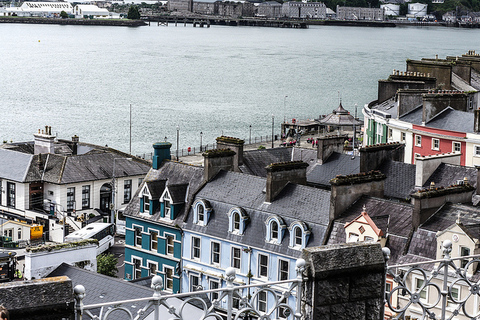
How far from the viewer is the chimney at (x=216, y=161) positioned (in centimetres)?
3153

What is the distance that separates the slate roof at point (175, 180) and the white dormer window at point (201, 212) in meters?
0.73

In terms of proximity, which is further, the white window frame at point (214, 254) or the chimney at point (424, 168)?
the chimney at point (424, 168)

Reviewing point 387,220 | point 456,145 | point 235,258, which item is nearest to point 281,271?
point 235,258

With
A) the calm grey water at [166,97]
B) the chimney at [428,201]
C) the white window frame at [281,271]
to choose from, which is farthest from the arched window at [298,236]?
the calm grey water at [166,97]

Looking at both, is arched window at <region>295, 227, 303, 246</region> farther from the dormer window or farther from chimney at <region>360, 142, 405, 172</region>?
chimney at <region>360, 142, 405, 172</region>

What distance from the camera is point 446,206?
83.5 feet

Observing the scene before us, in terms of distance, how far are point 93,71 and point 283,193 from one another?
Answer: 6207 inches

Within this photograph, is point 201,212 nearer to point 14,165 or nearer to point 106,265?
point 106,265

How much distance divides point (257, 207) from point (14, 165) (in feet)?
78.5

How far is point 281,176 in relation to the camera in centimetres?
2956

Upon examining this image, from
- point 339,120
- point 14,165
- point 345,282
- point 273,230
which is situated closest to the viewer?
point 345,282

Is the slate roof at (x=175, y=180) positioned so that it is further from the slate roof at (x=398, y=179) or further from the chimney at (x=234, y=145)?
the slate roof at (x=398, y=179)

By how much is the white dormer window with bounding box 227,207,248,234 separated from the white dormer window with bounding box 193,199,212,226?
3.80ft

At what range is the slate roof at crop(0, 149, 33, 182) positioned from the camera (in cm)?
4784
